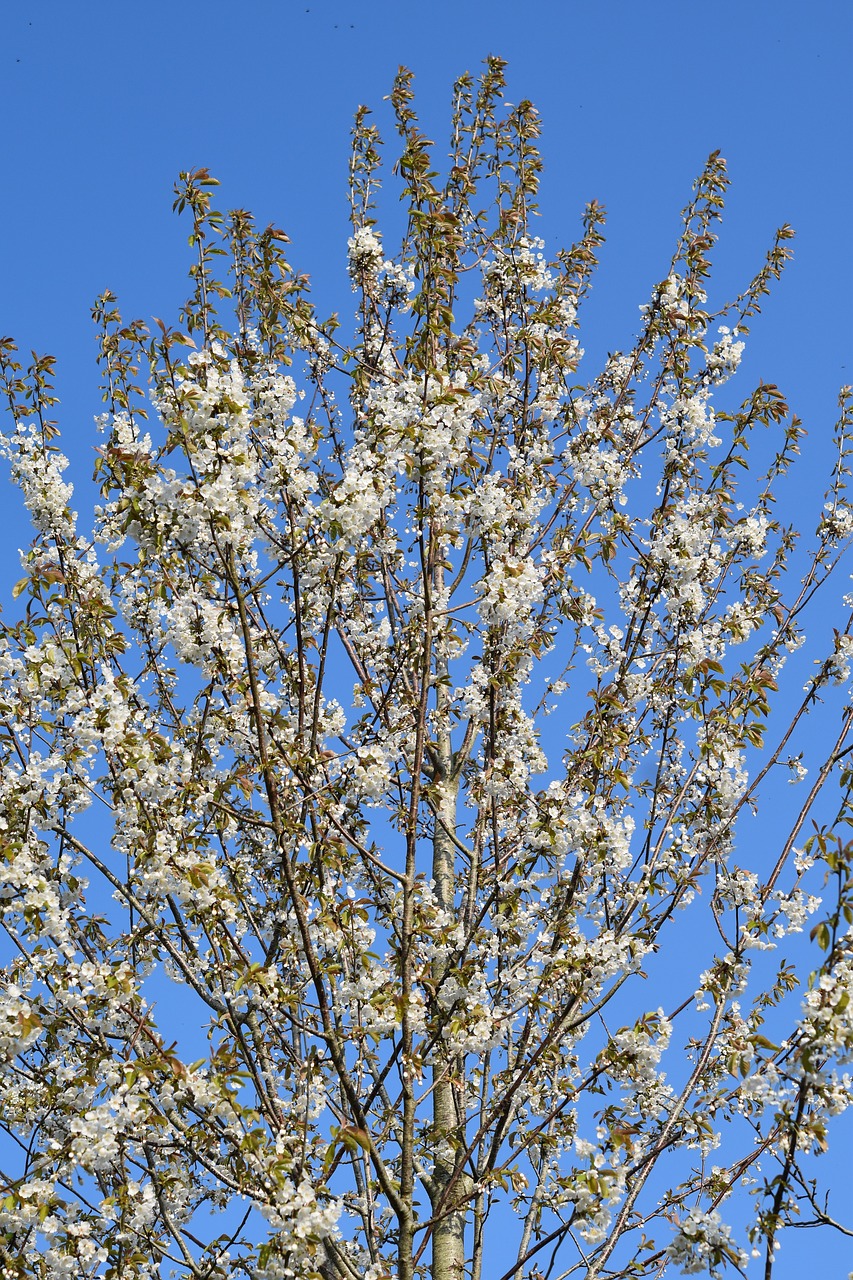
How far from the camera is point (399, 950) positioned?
189 inches

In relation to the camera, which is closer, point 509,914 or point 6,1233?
point 6,1233

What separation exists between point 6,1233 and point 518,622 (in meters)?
2.96

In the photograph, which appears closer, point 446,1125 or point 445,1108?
point 446,1125

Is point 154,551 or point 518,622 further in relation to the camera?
point 518,622

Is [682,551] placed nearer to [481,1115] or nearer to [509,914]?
[509,914]

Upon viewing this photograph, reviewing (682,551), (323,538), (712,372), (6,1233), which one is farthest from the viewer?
(712,372)

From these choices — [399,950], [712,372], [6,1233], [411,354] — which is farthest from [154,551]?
[712,372]

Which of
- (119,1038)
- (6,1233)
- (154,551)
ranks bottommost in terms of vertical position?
(6,1233)

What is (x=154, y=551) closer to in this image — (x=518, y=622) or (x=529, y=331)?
(x=518, y=622)

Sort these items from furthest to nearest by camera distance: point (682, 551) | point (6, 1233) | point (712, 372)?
point (712, 372), point (682, 551), point (6, 1233)

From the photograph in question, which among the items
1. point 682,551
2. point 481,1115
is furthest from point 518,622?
point 481,1115

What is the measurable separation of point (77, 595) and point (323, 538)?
1.03m

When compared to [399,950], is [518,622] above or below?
above

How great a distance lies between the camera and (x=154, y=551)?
479 cm
